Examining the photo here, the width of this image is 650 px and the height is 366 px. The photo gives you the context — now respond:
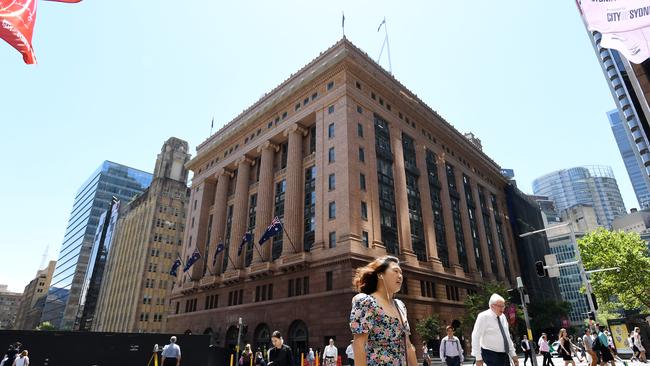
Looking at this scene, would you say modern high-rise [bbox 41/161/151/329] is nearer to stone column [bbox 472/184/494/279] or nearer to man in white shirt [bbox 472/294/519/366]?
stone column [bbox 472/184/494/279]

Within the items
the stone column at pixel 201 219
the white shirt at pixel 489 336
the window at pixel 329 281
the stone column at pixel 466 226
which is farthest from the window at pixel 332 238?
the white shirt at pixel 489 336

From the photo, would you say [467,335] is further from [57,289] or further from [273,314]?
[57,289]

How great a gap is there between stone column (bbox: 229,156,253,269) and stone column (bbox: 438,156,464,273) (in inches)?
1194

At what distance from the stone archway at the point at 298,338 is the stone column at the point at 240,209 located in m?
14.4

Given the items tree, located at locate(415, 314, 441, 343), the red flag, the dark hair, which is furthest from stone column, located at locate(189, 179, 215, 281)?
the dark hair

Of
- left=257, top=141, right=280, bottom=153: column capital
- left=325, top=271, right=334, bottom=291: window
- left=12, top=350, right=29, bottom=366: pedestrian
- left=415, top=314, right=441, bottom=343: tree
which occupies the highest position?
left=257, top=141, right=280, bottom=153: column capital

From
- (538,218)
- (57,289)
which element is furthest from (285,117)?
(57,289)

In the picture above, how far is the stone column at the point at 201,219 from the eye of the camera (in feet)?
197

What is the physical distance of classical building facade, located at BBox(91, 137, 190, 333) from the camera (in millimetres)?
86062

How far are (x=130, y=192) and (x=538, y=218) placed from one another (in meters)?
141

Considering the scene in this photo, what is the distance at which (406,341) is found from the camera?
12.5ft

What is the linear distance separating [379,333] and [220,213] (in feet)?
196

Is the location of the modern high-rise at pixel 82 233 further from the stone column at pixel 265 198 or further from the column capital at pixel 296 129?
the column capital at pixel 296 129

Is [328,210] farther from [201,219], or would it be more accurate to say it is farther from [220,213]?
[201,219]
